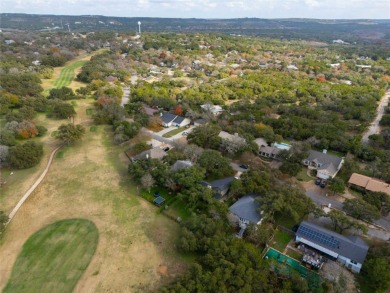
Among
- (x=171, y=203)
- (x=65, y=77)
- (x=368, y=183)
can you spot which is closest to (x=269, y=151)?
(x=368, y=183)

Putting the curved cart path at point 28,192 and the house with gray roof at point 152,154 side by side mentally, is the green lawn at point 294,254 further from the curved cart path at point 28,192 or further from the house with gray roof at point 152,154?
the curved cart path at point 28,192

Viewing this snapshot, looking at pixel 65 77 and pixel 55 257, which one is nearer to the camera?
pixel 55 257

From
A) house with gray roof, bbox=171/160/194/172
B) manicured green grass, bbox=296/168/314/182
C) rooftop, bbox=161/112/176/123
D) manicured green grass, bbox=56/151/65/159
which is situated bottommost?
manicured green grass, bbox=56/151/65/159

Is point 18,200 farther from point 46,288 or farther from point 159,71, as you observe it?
point 159,71

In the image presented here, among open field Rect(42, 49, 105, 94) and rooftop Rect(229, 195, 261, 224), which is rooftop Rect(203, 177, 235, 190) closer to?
rooftop Rect(229, 195, 261, 224)

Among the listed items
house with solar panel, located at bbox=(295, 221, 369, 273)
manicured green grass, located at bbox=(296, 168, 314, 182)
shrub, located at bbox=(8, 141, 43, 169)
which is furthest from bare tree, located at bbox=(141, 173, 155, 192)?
manicured green grass, located at bbox=(296, 168, 314, 182)

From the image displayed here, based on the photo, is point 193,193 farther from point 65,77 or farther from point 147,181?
point 65,77
